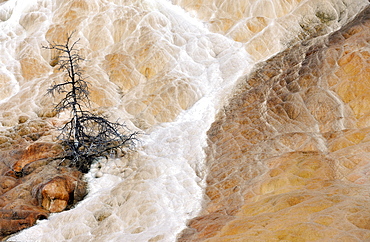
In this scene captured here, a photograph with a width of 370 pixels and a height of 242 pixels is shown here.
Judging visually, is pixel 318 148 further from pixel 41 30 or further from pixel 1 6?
pixel 1 6

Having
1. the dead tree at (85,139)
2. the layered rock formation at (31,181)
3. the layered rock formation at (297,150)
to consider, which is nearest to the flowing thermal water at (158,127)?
the layered rock formation at (31,181)

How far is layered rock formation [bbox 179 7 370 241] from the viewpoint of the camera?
8.44m

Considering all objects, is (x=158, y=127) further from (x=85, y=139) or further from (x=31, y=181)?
(x=31, y=181)

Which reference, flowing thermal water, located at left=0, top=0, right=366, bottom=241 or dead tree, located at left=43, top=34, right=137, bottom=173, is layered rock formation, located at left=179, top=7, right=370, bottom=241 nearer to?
flowing thermal water, located at left=0, top=0, right=366, bottom=241

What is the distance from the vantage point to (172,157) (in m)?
14.8

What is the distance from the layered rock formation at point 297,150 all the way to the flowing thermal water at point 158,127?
0.94m

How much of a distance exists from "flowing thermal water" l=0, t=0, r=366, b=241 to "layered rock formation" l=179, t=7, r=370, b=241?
941mm

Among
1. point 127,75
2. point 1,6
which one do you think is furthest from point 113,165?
point 1,6

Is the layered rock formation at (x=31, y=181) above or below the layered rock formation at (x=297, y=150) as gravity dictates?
above

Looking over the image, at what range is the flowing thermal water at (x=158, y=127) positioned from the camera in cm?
1196

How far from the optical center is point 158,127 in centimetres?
1686

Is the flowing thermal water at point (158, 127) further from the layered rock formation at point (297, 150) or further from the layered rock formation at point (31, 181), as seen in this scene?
the layered rock formation at point (297, 150)

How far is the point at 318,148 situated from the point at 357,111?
7.49 feet

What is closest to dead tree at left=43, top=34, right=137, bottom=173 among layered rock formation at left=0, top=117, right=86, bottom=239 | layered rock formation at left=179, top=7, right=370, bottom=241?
layered rock formation at left=0, top=117, right=86, bottom=239
